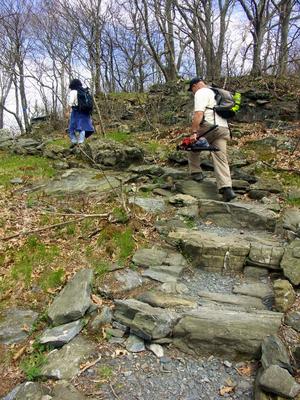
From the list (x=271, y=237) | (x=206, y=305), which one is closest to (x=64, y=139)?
(x=271, y=237)

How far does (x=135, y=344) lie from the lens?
389cm

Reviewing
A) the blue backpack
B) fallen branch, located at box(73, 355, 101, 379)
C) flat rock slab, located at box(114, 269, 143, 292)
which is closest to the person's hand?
flat rock slab, located at box(114, 269, 143, 292)

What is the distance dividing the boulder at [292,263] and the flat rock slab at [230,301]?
1.84ft

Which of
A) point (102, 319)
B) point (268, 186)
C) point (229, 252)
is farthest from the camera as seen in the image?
point (268, 186)

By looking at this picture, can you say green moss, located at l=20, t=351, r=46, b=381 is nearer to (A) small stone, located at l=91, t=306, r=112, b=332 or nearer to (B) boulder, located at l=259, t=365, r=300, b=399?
(A) small stone, located at l=91, t=306, r=112, b=332

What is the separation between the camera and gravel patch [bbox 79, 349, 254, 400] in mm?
3299

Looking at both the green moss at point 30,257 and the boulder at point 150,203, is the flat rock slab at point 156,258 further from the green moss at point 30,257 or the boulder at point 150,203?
the boulder at point 150,203

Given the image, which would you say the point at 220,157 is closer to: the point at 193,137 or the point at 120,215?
the point at 193,137

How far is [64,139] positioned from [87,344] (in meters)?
11.3

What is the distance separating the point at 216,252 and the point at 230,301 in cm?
101

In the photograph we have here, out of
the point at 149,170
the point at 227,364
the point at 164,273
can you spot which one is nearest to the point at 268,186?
the point at 149,170

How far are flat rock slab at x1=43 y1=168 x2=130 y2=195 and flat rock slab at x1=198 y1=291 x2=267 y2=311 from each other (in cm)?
386

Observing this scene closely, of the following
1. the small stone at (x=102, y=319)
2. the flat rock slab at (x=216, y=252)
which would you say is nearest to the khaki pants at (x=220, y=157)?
the flat rock slab at (x=216, y=252)

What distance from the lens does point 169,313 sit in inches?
161
